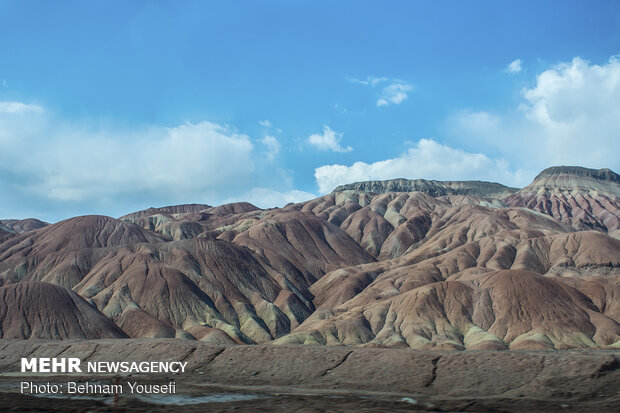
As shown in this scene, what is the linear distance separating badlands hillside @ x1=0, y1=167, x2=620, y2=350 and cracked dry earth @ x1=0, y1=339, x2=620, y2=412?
55769 millimetres

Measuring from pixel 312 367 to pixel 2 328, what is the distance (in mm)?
78026

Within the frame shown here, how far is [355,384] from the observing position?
3184cm

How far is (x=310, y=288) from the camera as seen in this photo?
15650cm

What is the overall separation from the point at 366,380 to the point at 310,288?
410 ft

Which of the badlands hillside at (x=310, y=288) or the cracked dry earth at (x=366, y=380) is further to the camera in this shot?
the badlands hillside at (x=310, y=288)

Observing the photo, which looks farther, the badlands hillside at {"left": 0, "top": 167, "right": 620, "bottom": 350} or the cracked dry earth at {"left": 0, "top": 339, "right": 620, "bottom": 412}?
the badlands hillside at {"left": 0, "top": 167, "right": 620, "bottom": 350}

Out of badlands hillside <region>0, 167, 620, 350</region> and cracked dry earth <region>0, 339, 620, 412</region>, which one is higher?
badlands hillside <region>0, 167, 620, 350</region>

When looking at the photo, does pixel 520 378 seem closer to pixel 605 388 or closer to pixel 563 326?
pixel 605 388

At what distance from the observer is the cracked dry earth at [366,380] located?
2469 centimetres

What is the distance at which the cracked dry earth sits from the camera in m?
24.7

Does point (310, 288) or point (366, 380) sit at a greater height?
point (310, 288)

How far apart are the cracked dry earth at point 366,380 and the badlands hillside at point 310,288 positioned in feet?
183

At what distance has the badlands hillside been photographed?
10225cm

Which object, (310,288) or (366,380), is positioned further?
(310,288)
